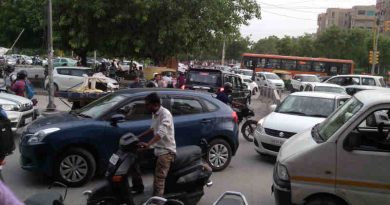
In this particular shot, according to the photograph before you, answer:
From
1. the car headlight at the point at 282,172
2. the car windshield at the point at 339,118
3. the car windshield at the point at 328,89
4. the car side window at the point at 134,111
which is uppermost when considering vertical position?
the car windshield at the point at 339,118

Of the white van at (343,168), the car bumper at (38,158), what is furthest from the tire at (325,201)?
the car bumper at (38,158)

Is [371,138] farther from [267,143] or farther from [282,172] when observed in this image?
[267,143]

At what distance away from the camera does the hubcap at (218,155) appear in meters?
8.91

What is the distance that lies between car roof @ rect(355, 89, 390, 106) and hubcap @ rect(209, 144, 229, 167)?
3387 millimetres

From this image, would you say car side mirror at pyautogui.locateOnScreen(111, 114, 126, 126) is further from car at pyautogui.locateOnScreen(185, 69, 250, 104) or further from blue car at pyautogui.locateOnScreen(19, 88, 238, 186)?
car at pyautogui.locateOnScreen(185, 69, 250, 104)

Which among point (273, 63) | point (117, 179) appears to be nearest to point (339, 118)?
point (117, 179)

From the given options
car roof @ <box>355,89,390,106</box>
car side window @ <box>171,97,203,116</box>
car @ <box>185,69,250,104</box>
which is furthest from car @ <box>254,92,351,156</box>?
car @ <box>185,69,250,104</box>

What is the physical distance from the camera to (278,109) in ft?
36.1

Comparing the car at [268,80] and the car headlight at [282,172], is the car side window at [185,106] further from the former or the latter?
the car at [268,80]

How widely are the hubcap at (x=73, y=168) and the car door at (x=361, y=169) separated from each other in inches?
159

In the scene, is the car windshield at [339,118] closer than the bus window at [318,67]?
Yes

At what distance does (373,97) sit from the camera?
5562 mm

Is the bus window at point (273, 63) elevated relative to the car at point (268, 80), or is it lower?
elevated

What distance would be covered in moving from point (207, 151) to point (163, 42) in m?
14.7
